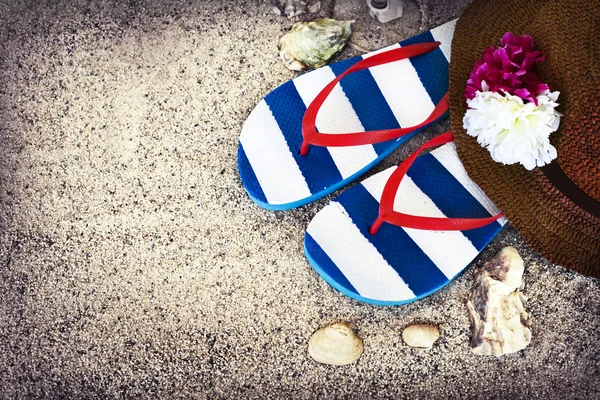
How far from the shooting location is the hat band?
2.48 ft

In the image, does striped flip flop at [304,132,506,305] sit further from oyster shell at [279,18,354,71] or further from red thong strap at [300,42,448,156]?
oyster shell at [279,18,354,71]

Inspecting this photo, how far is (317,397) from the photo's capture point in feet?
2.90

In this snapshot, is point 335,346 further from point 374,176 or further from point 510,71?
point 510,71

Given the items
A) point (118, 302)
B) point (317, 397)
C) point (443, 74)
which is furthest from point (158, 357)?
point (443, 74)

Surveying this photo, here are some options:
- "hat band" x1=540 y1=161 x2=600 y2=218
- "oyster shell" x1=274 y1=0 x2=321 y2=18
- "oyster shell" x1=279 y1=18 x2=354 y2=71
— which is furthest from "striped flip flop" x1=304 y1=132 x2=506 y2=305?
"oyster shell" x1=274 y1=0 x2=321 y2=18

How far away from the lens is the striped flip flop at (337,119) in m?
0.90

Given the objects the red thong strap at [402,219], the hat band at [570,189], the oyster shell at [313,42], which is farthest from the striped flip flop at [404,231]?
the oyster shell at [313,42]

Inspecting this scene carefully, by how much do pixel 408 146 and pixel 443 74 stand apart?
0.14 meters

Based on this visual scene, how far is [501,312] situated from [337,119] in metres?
0.41

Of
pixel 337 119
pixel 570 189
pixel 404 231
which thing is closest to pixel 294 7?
pixel 337 119

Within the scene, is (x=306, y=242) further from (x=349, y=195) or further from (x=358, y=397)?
(x=358, y=397)

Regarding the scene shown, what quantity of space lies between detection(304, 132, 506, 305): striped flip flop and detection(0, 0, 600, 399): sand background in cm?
5

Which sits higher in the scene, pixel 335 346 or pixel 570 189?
pixel 570 189

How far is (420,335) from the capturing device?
2.89ft
